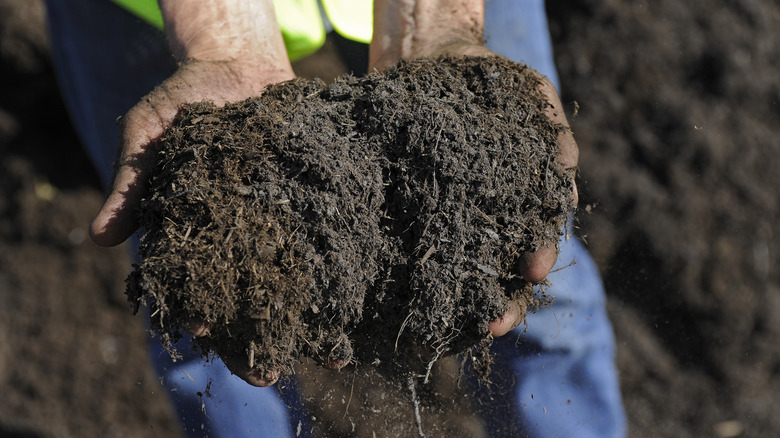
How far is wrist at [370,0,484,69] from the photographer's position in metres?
1.62

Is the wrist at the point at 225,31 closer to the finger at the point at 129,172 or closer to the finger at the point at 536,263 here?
the finger at the point at 129,172

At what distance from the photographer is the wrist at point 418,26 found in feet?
5.30

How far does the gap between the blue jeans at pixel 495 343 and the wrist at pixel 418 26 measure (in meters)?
0.20

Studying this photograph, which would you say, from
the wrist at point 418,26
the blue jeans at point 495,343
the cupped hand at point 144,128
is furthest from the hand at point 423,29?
the cupped hand at point 144,128

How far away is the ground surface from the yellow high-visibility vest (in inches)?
49.0

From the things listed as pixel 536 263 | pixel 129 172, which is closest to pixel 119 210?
pixel 129 172

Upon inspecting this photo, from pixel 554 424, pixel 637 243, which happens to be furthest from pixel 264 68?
pixel 637 243

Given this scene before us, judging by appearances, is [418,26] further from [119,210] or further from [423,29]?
[119,210]

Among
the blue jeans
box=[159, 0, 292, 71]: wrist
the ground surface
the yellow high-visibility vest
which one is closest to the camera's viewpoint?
the blue jeans

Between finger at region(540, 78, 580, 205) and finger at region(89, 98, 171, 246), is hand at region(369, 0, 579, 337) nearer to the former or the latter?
finger at region(540, 78, 580, 205)

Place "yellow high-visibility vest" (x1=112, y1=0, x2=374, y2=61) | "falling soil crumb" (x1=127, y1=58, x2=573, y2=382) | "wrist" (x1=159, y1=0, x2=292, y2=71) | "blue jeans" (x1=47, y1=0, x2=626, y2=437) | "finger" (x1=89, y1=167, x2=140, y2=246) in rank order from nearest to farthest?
"falling soil crumb" (x1=127, y1=58, x2=573, y2=382) → "finger" (x1=89, y1=167, x2=140, y2=246) → "blue jeans" (x1=47, y1=0, x2=626, y2=437) → "wrist" (x1=159, y1=0, x2=292, y2=71) → "yellow high-visibility vest" (x1=112, y1=0, x2=374, y2=61)

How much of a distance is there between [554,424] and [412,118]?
883 mm

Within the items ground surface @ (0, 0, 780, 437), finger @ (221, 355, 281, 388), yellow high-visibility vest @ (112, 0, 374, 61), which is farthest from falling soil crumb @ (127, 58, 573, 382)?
ground surface @ (0, 0, 780, 437)

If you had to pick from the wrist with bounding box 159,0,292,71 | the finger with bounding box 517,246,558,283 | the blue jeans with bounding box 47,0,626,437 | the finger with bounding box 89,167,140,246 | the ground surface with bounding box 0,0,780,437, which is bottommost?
the ground surface with bounding box 0,0,780,437
